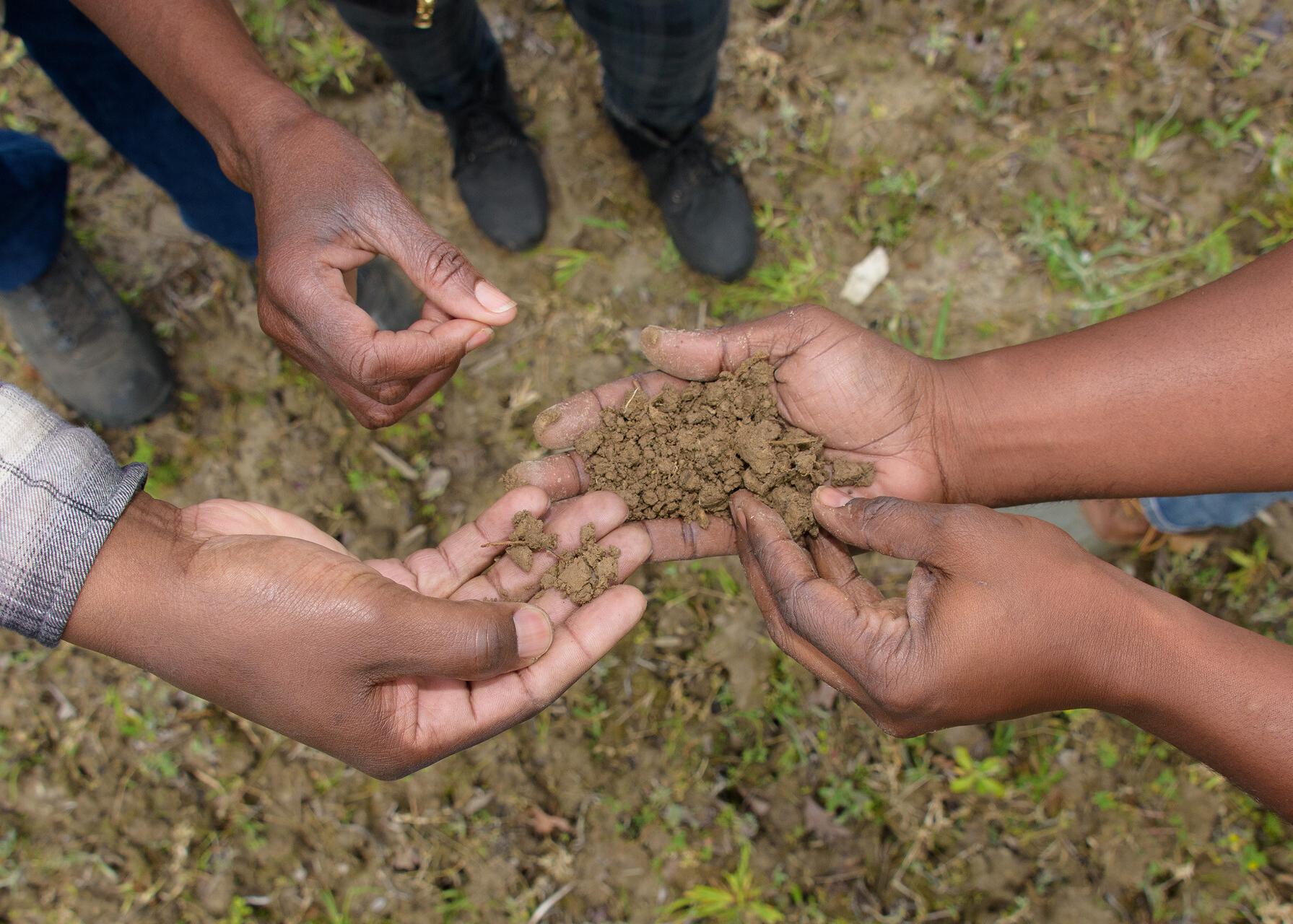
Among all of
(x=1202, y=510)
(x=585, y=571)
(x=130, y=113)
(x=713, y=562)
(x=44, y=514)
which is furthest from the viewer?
(x=713, y=562)

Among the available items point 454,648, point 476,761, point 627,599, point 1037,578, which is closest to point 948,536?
point 1037,578

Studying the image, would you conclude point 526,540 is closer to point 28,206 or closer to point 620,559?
point 620,559

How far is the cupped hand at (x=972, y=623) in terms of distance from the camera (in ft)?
6.27

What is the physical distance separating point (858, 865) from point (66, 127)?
5.07 metres

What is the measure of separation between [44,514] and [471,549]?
1.09 metres

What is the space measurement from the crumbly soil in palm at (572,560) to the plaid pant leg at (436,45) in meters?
1.81

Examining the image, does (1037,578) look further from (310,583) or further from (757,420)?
(310,583)

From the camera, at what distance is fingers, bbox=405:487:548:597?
2.46 meters

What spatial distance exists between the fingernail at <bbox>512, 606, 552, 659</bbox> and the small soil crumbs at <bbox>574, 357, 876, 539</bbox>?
0.53m

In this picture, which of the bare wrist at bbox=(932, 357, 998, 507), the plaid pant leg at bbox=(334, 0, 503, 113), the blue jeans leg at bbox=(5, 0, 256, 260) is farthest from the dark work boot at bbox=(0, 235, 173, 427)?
the bare wrist at bbox=(932, 357, 998, 507)

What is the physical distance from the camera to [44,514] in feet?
6.24

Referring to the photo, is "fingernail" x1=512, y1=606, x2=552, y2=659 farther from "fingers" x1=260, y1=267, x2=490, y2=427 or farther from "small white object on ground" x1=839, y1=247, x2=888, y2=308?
"small white object on ground" x1=839, y1=247, x2=888, y2=308

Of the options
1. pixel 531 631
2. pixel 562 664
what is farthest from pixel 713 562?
pixel 531 631

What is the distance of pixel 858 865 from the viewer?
323 cm
